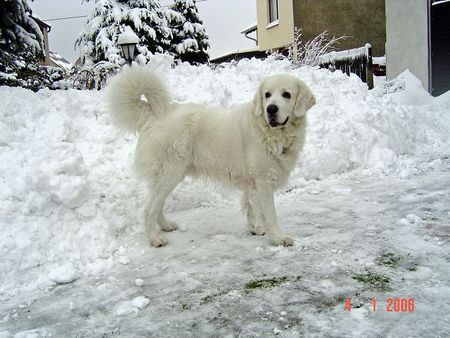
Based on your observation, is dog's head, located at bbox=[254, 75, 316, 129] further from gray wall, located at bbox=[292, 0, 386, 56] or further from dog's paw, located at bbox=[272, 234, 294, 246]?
gray wall, located at bbox=[292, 0, 386, 56]

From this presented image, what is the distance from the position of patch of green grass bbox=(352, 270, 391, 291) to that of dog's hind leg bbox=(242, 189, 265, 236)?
3.91 feet

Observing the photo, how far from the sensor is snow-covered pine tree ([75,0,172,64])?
17.9m

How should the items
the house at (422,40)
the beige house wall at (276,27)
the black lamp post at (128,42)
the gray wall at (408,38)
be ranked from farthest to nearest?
1. the beige house wall at (276,27)
2. the gray wall at (408,38)
3. the house at (422,40)
4. the black lamp post at (128,42)

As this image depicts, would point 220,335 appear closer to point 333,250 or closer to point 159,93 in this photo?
point 333,250

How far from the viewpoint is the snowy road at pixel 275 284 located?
241 cm

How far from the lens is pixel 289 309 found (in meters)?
2.57

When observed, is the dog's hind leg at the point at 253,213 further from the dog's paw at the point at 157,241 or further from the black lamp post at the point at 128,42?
the black lamp post at the point at 128,42

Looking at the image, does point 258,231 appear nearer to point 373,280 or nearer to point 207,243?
point 207,243

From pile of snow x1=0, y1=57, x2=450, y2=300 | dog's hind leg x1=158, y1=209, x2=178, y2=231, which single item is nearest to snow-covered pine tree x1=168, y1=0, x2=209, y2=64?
pile of snow x1=0, y1=57, x2=450, y2=300

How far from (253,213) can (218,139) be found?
872 mm

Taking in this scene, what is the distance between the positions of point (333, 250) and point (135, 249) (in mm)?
1872

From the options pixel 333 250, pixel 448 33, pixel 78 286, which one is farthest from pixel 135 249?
pixel 448 33

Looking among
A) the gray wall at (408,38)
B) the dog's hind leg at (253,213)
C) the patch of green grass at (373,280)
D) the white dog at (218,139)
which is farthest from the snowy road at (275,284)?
the gray wall at (408,38)
